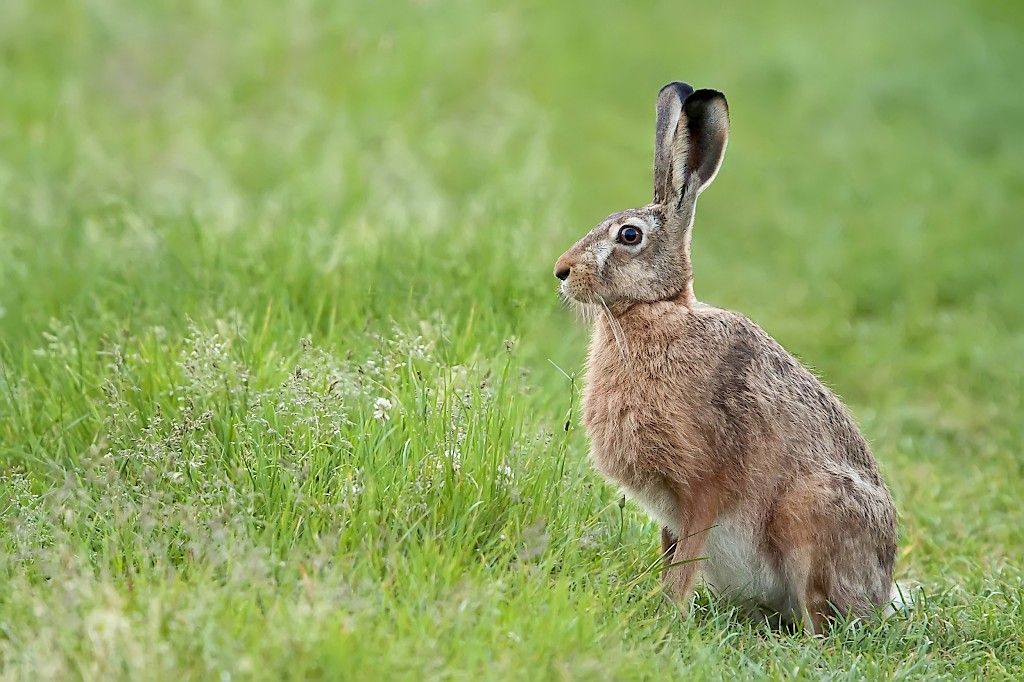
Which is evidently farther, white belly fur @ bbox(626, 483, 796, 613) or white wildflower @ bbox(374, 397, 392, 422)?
white wildflower @ bbox(374, 397, 392, 422)

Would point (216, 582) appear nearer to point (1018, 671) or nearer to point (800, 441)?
point (800, 441)

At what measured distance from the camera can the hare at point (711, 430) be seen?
4.96 meters

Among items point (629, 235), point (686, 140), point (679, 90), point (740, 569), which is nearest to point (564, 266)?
point (629, 235)

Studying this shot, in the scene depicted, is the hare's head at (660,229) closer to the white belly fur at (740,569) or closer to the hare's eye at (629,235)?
the hare's eye at (629,235)

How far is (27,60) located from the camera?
1105cm

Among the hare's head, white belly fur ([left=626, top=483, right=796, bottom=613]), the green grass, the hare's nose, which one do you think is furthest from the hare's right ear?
white belly fur ([left=626, top=483, right=796, bottom=613])

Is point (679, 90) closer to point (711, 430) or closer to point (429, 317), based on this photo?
point (711, 430)

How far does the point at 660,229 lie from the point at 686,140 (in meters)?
0.32

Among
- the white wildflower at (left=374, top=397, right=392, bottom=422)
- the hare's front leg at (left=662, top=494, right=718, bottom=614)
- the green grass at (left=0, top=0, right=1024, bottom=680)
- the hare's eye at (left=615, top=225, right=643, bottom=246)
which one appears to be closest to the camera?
the green grass at (left=0, top=0, right=1024, bottom=680)

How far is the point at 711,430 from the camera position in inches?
196

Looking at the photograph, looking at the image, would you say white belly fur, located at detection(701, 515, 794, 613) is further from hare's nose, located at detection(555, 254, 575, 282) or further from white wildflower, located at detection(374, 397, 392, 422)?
white wildflower, located at detection(374, 397, 392, 422)

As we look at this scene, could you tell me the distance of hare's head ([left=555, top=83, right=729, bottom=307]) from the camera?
17.0 ft


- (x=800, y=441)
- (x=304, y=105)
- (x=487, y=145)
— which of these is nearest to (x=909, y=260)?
(x=487, y=145)

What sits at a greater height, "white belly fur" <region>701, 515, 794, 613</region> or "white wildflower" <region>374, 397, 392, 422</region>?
"white wildflower" <region>374, 397, 392, 422</region>
